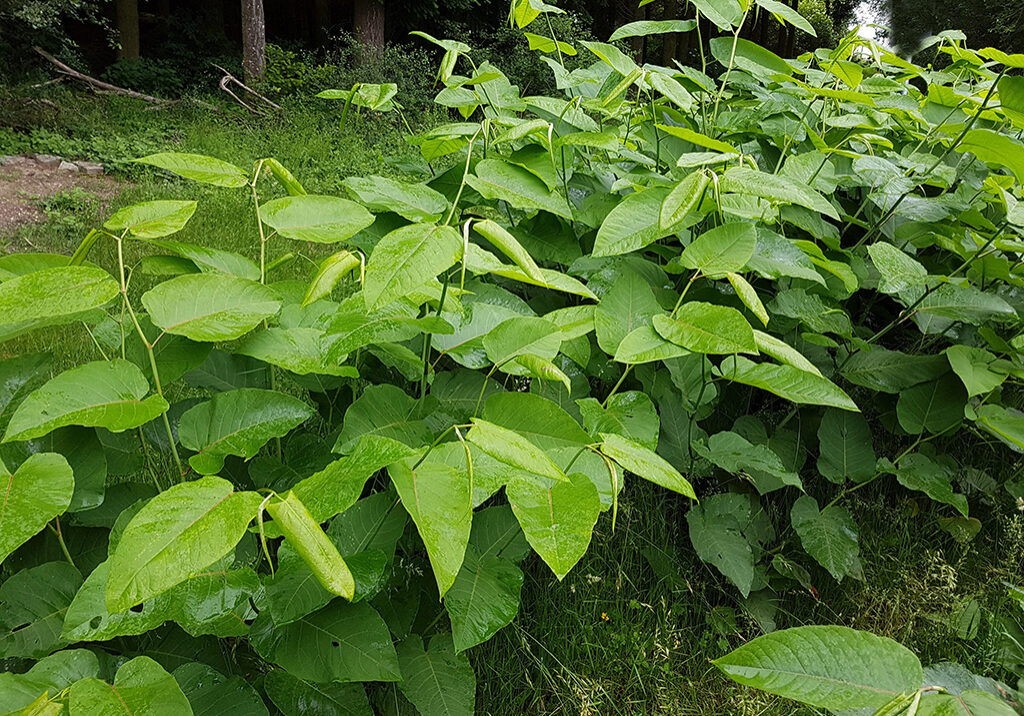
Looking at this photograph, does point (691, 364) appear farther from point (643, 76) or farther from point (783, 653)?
point (783, 653)

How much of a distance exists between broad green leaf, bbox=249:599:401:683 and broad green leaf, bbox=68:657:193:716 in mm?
174

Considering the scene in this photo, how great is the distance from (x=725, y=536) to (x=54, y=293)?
1355mm

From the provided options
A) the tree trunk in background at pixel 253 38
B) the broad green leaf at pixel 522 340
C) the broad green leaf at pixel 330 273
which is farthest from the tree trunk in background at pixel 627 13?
the broad green leaf at pixel 330 273

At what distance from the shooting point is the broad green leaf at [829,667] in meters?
0.66

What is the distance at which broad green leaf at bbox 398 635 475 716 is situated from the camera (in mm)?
1097

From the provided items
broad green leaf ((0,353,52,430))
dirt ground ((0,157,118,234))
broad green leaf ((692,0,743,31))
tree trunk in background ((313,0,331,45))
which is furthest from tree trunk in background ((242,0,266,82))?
broad green leaf ((0,353,52,430))

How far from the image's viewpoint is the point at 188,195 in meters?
5.38

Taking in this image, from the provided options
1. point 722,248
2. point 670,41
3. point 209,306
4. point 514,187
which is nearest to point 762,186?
point 722,248

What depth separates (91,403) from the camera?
91cm

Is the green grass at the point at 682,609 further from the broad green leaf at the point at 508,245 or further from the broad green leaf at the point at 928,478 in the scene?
the broad green leaf at the point at 508,245

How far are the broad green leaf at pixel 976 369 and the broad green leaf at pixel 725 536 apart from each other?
561 mm

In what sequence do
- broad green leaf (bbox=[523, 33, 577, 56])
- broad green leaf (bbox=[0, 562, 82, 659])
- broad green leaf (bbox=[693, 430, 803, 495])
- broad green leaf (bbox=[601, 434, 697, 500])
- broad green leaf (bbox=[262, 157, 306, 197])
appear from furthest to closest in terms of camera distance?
broad green leaf (bbox=[523, 33, 577, 56]) → broad green leaf (bbox=[693, 430, 803, 495]) → broad green leaf (bbox=[262, 157, 306, 197]) → broad green leaf (bbox=[0, 562, 82, 659]) → broad green leaf (bbox=[601, 434, 697, 500])

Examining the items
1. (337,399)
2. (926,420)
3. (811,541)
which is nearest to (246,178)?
(337,399)

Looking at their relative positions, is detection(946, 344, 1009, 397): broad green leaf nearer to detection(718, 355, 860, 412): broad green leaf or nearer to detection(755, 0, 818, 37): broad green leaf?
detection(718, 355, 860, 412): broad green leaf
